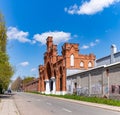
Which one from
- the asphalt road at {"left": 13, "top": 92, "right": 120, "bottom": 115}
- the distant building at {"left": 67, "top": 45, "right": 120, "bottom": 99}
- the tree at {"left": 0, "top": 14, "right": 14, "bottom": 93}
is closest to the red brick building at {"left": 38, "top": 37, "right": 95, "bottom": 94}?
the distant building at {"left": 67, "top": 45, "right": 120, "bottom": 99}

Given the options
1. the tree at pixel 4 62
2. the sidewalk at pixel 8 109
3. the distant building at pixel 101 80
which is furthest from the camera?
the tree at pixel 4 62

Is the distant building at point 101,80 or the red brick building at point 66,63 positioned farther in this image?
the red brick building at point 66,63

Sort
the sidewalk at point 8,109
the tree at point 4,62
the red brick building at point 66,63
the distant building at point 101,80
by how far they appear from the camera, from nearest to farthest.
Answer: the sidewalk at point 8,109 → the distant building at point 101,80 → the tree at point 4,62 → the red brick building at point 66,63

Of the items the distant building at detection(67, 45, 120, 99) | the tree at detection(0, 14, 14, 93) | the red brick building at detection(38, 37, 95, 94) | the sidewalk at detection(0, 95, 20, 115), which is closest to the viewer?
the sidewalk at detection(0, 95, 20, 115)

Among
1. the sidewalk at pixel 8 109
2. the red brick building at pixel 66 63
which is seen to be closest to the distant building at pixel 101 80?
the red brick building at pixel 66 63

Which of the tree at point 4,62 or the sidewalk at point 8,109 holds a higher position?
the tree at point 4,62

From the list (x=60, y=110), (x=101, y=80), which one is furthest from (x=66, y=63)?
(x=60, y=110)

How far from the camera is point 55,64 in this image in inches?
2995

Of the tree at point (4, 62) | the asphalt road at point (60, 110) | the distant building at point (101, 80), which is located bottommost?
the asphalt road at point (60, 110)

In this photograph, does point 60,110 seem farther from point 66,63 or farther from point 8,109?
point 66,63

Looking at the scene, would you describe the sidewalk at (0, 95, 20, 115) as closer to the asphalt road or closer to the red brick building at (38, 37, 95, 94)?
the asphalt road

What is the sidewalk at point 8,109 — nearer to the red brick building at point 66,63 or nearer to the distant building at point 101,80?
the distant building at point 101,80

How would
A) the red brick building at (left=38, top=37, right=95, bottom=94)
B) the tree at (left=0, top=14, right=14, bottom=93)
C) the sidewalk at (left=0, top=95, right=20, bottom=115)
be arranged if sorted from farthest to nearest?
the red brick building at (left=38, top=37, right=95, bottom=94), the tree at (left=0, top=14, right=14, bottom=93), the sidewalk at (left=0, top=95, right=20, bottom=115)

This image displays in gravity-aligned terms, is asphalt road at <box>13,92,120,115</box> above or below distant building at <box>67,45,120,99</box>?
below
